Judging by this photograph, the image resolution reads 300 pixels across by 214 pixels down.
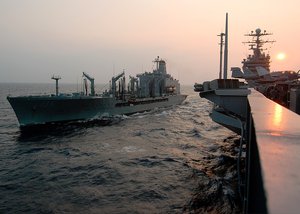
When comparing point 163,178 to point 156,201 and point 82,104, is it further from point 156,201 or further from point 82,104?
point 82,104

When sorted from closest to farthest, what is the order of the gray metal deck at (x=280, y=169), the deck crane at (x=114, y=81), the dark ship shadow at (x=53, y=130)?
1. the gray metal deck at (x=280, y=169)
2. the dark ship shadow at (x=53, y=130)
3. the deck crane at (x=114, y=81)

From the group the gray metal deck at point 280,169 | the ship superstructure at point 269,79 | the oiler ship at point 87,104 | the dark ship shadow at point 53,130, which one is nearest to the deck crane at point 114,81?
the oiler ship at point 87,104

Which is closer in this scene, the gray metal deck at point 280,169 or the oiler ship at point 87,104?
the gray metal deck at point 280,169

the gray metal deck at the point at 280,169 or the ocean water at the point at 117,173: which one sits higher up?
the gray metal deck at the point at 280,169

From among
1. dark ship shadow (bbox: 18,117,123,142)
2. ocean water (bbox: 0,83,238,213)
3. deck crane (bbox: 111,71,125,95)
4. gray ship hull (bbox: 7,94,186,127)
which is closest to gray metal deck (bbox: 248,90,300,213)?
ocean water (bbox: 0,83,238,213)

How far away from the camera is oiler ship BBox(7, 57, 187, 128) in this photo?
3753 centimetres

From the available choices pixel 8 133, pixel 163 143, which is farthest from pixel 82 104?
pixel 163 143

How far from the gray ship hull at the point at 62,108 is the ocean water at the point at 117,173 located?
6.94m

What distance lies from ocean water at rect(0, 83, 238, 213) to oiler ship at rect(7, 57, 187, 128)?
700cm

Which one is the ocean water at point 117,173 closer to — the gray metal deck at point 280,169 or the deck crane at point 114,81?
the gray metal deck at point 280,169

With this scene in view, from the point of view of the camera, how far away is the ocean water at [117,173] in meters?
13.0

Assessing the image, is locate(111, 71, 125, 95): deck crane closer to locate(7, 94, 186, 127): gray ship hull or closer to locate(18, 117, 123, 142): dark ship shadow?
locate(7, 94, 186, 127): gray ship hull

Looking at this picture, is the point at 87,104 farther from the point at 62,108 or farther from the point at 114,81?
the point at 114,81

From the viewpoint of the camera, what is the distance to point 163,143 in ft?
88.1
